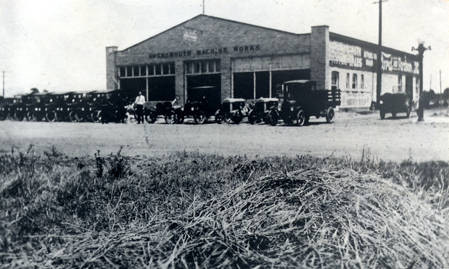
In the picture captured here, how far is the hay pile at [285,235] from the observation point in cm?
278

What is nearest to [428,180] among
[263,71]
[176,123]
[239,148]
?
[239,148]

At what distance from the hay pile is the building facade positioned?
85.8ft

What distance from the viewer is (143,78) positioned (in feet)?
120

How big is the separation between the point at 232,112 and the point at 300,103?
401 cm

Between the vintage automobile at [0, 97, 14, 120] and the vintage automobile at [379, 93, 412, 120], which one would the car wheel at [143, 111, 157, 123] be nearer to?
the vintage automobile at [379, 93, 412, 120]

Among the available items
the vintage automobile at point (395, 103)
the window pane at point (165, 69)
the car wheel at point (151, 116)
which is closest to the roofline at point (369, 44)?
the vintage automobile at point (395, 103)

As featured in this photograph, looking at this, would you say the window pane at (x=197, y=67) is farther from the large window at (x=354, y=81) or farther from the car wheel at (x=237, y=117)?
the car wheel at (x=237, y=117)

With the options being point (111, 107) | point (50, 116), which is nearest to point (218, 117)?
point (111, 107)

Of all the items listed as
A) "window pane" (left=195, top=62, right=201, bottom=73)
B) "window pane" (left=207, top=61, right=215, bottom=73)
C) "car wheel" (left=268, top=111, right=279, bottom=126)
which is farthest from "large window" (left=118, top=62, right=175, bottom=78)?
"car wheel" (left=268, top=111, right=279, bottom=126)

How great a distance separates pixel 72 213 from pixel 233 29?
93.7 ft

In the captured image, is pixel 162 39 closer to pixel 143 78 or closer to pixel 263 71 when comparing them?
pixel 143 78

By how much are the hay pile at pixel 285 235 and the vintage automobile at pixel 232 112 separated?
19803mm

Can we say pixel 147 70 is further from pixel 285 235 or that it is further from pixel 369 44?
pixel 285 235

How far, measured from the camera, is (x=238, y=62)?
3212 centimetres
